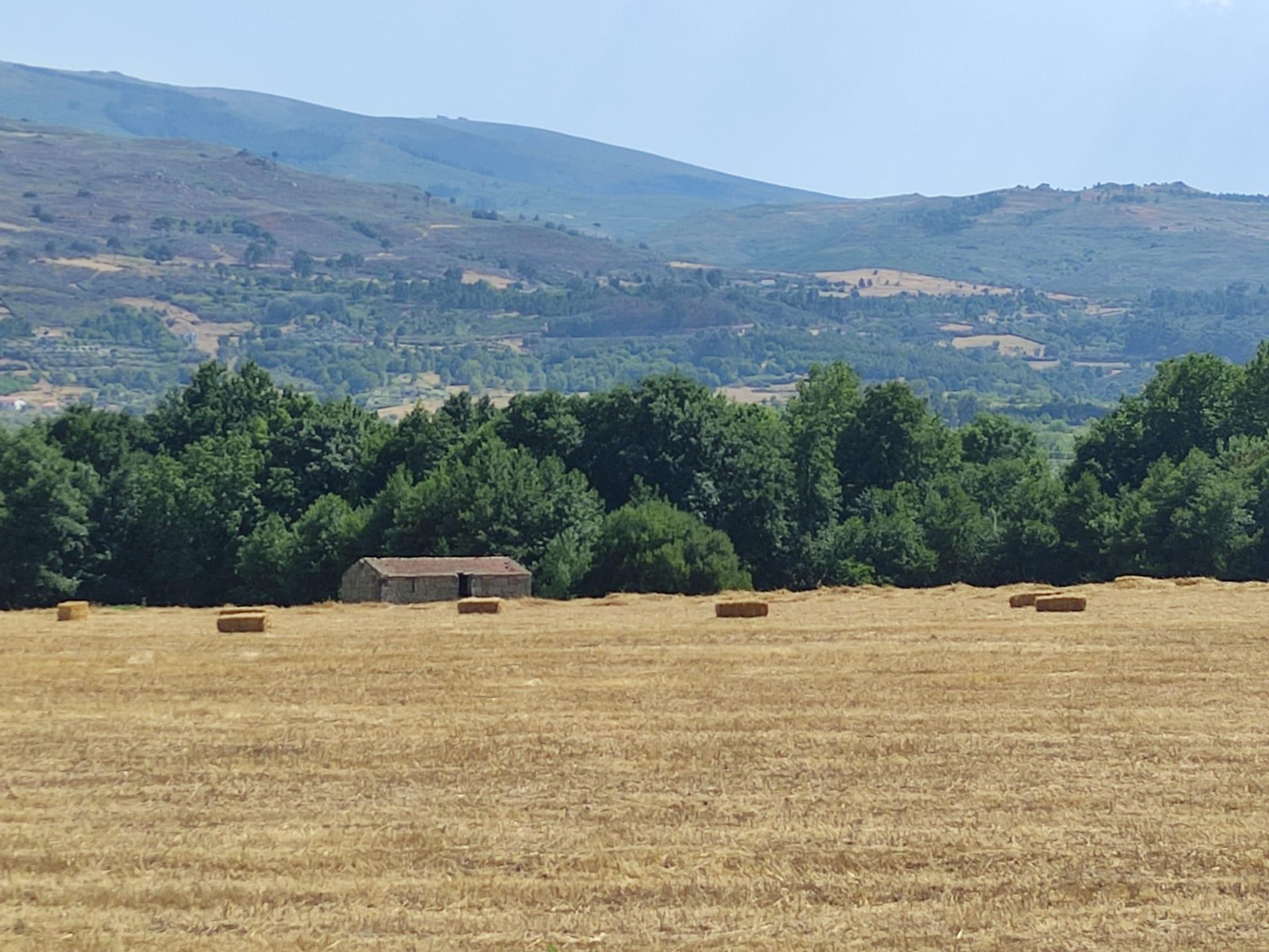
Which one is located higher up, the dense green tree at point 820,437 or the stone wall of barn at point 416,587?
the dense green tree at point 820,437

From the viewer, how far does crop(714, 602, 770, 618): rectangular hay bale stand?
33719mm

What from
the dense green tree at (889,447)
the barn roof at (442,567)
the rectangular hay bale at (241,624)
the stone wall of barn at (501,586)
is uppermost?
the dense green tree at (889,447)

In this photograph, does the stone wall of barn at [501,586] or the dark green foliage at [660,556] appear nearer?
the stone wall of barn at [501,586]

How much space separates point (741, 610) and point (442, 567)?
795 inches

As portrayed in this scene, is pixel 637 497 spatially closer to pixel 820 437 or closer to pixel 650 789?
pixel 820 437

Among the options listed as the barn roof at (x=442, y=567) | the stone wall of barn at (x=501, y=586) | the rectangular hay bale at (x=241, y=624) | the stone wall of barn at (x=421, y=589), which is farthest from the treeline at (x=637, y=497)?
A: the rectangular hay bale at (x=241, y=624)

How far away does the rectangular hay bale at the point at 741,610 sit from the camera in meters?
33.7

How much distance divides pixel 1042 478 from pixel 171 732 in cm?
5503

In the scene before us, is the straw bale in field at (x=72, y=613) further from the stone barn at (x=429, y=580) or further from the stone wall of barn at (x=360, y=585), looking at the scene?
the stone wall of barn at (x=360, y=585)

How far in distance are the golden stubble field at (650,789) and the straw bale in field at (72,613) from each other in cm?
Answer: 526

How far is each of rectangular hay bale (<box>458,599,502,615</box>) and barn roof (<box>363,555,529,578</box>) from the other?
49.9ft

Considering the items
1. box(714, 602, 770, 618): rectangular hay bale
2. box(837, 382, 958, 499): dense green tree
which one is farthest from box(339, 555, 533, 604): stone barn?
box(837, 382, 958, 499): dense green tree

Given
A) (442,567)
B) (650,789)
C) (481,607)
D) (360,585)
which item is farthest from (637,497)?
(650,789)

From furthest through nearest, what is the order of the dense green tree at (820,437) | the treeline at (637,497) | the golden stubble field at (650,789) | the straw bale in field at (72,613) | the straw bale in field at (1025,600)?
the dense green tree at (820,437) < the treeline at (637,497) < the straw bale in field at (72,613) < the straw bale in field at (1025,600) < the golden stubble field at (650,789)
